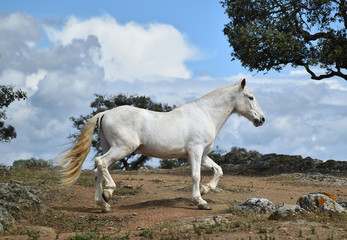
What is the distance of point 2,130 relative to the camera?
79.6 feet

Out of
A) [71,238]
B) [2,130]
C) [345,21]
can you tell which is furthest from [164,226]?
[2,130]

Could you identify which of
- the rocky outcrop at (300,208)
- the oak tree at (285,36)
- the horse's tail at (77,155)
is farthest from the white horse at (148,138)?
the oak tree at (285,36)

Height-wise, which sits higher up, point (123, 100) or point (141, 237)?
point (123, 100)

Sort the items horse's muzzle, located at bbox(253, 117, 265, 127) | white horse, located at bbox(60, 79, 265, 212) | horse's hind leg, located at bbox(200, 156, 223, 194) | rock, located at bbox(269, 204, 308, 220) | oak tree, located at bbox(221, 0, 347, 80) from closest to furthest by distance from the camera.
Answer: rock, located at bbox(269, 204, 308, 220) < white horse, located at bbox(60, 79, 265, 212) < horse's hind leg, located at bbox(200, 156, 223, 194) < horse's muzzle, located at bbox(253, 117, 265, 127) < oak tree, located at bbox(221, 0, 347, 80)

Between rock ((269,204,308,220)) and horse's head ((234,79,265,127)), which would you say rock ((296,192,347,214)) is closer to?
rock ((269,204,308,220))

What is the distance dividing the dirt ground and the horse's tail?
2.64 feet

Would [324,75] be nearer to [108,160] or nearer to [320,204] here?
[320,204]

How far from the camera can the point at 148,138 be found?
913 cm

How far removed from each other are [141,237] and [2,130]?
20.0m

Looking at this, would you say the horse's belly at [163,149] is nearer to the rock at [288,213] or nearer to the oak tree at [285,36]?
the rock at [288,213]

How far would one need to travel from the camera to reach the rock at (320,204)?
7.86 metres

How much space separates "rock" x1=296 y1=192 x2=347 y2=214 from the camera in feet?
25.8

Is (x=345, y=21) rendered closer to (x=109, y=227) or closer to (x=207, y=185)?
(x=207, y=185)

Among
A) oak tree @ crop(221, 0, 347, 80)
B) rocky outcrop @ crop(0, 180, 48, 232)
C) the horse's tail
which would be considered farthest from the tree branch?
rocky outcrop @ crop(0, 180, 48, 232)
